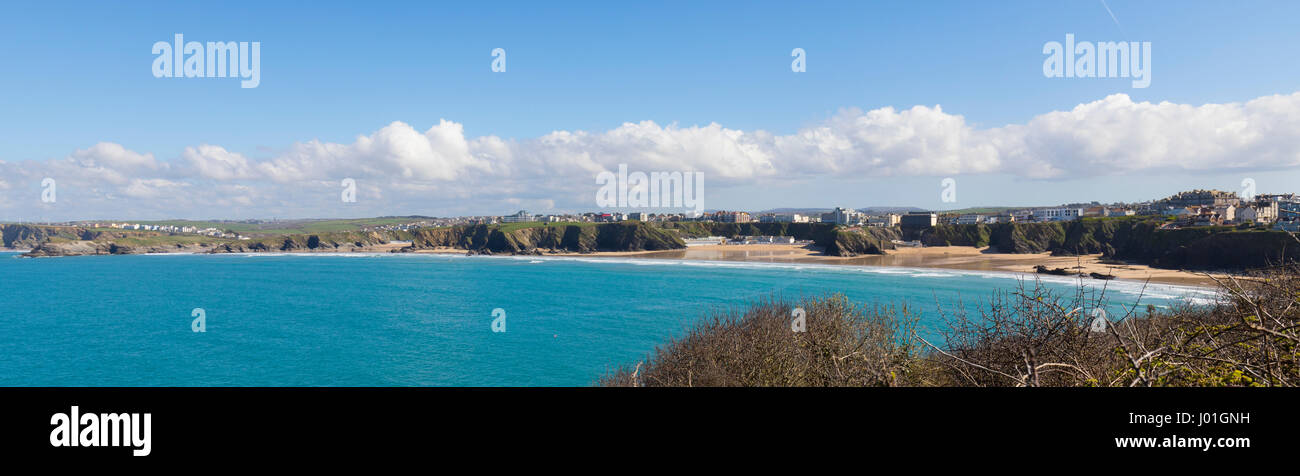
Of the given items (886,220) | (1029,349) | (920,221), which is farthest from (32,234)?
(920,221)

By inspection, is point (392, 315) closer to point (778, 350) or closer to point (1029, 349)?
point (778, 350)

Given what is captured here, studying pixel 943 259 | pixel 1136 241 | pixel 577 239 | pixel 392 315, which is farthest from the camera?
pixel 577 239

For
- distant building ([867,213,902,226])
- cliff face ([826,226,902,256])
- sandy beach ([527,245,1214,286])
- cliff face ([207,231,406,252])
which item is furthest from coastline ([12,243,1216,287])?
distant building ([867,213,902,226])

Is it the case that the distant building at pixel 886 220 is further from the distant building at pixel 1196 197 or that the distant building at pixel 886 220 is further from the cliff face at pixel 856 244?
the distant building at pixel 1196 197

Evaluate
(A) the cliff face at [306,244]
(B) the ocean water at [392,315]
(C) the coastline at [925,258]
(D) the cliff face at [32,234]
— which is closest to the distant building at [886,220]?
(C) the coastline at [925,258]
